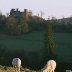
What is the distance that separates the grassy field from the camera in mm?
58625

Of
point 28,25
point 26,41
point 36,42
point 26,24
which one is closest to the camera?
point 36,42

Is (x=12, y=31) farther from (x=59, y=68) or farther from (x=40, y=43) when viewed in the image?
(x=59, y=68)

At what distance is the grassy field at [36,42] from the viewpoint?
58625 millimetres

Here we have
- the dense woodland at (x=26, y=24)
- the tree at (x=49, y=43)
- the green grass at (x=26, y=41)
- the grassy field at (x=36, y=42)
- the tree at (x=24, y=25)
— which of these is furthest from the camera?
the tree at (x=24, y=25)

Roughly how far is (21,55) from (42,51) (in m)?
3.31

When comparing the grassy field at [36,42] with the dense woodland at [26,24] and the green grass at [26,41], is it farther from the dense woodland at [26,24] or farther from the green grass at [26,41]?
the dense woodland at [26,24]

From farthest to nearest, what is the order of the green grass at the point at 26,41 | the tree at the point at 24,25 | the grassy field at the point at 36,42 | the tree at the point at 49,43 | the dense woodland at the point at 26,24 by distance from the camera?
the tree at the point at 24,25
the dense woodland at the point at 26,24
the green grass at the point at 26,41
the grassy field at the point at 36,42
the tree at the point at 49,43

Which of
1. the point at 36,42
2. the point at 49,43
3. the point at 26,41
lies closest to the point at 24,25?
the point at 26,41

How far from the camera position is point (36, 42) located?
62.4m

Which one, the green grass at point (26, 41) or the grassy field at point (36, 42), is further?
the green grass at point (26, 41)

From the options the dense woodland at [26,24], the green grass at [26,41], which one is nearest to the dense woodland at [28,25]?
the dense woodland at [26,24]

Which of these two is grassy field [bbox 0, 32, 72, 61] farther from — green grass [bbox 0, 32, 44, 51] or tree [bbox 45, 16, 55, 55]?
tree [bbox 45, 16, 55, 55]

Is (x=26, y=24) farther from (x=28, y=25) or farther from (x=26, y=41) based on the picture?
→ (x=26, y=41)

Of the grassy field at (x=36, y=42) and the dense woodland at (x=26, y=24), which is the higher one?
the dense woodland at (x=26, y=24)
